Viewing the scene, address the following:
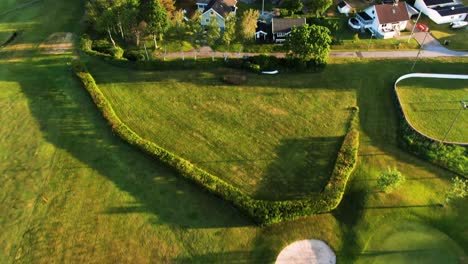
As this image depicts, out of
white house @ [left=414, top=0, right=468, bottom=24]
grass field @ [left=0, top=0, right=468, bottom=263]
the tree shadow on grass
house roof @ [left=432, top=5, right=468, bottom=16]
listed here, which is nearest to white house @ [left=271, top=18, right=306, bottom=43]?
grass field @ [left=0, top=0, right=468, bottom=263]

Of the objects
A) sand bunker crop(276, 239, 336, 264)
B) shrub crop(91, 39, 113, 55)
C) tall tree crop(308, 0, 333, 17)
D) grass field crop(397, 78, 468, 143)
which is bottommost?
sand bunker crop(276, 239, 336, 264)

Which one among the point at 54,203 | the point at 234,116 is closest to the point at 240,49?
the point at 234,116

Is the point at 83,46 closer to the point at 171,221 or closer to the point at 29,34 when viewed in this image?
the point at 29,34

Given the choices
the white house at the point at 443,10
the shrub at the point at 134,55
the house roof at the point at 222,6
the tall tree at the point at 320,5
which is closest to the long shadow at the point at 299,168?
the shrub at the point at 134,55

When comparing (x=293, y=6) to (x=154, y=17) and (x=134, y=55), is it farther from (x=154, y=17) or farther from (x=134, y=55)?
(x=134, y=55)

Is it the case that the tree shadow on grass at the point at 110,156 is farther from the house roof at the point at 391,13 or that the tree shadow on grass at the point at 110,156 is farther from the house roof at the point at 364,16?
the house roof at the point at 364,16

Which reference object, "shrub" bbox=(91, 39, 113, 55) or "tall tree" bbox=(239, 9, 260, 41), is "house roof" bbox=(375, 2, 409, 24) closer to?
"tall tree" bbox=(239, 9, 260, 41)

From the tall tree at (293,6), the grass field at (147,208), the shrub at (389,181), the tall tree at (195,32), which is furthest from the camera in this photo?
the tall tree at (293,6)
